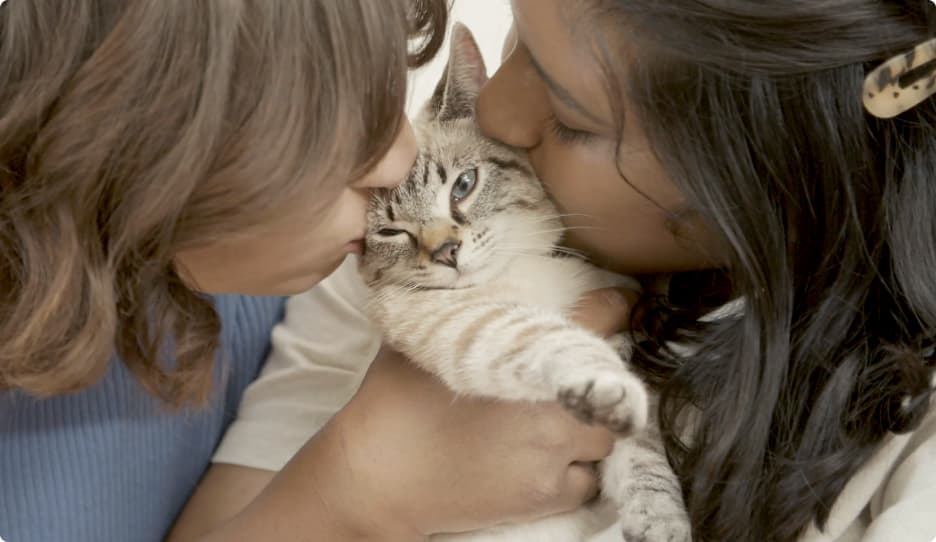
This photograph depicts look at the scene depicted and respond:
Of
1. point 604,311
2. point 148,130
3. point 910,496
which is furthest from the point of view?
point 604,311

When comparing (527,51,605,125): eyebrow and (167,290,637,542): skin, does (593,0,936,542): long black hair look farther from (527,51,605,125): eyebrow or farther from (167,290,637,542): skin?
(167,290,637,542): skin

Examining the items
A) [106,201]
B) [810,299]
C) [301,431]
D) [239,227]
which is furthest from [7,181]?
[810,299]

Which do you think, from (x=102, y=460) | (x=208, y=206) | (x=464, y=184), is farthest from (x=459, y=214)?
(x=102, y=460)

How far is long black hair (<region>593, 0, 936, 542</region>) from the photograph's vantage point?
36.7 inches

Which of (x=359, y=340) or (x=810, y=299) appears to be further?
(x=359, y=340)

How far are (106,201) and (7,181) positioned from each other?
116 millimetres

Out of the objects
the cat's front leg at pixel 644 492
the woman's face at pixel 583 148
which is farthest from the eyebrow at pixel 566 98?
the cat's front leg at pixel 644 492

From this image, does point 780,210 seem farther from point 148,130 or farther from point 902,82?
point 148,130

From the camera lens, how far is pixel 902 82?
0.89 metres

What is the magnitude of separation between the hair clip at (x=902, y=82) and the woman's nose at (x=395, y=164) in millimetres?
554

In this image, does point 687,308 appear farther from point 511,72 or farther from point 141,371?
point 141,371

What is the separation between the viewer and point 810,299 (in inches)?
42.2

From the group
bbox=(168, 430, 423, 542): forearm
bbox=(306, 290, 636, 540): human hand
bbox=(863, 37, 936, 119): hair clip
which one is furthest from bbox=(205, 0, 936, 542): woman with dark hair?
bbox=(168, 430, 423, 542): forearm

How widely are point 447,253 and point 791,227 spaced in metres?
0.47
